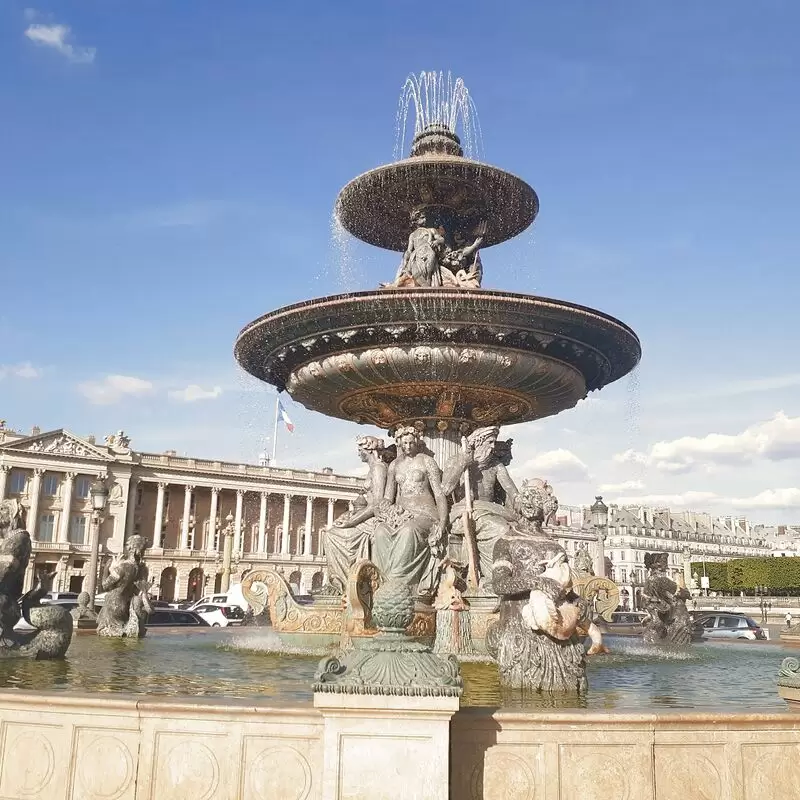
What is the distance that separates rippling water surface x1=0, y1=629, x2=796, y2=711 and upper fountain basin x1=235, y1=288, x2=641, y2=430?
395 centimetres

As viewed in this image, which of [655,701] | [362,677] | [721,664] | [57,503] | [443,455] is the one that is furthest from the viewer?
Result: [57,503]

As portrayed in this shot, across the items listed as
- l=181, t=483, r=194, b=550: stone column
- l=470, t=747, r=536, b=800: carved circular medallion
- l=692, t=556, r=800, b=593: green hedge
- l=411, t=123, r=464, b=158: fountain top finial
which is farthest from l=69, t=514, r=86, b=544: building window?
l=470, t=747, r=536, b=800: carved circular medallion

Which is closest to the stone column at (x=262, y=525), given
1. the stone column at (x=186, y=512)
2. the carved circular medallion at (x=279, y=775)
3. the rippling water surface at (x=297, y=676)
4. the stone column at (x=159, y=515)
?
the stone column at (x=186, y=512)

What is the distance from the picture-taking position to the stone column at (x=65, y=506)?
87188 millimetres

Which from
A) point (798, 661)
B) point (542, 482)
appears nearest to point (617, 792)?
point (798, 661)

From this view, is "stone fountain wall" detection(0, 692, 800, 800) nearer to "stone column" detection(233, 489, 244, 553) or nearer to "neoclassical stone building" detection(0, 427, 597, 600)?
"neoclassical stone building" detection(0, 427, 597, 600)

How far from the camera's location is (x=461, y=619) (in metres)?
10.0

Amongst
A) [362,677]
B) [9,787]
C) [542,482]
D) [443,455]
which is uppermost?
[443,455]

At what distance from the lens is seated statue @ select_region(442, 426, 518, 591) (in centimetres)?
1157

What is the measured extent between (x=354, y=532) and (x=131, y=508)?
86.9 meters

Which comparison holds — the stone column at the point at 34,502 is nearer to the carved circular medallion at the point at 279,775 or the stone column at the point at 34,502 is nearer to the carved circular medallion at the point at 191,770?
the carved circular medallion at the point at 191,770

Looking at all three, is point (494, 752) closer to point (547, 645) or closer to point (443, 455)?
point (547, 645)

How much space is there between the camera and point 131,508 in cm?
9294

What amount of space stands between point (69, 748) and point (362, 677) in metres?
1.60
